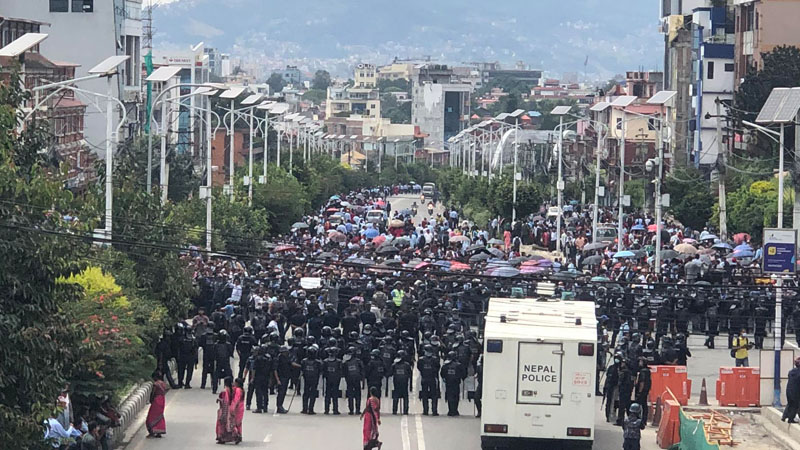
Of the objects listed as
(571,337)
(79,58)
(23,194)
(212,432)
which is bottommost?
(212,432)

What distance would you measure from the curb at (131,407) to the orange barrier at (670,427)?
26.9 ft

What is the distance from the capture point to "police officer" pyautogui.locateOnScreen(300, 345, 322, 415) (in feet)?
95.8

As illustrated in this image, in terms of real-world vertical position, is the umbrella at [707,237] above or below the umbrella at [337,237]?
above

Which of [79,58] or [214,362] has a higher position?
[79,58]

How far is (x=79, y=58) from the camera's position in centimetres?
9294

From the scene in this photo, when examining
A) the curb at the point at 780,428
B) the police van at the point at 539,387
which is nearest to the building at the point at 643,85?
the curb at the point at 780,428

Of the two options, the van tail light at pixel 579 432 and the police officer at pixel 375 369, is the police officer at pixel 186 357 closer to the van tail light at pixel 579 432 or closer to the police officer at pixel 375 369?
the police officer at pixel 375 369

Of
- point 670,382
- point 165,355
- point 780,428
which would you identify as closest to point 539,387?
point 780,428

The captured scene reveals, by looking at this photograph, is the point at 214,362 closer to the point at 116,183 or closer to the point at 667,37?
the point at 116,183

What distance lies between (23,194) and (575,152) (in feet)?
391

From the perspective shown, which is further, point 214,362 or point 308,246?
point 308,246

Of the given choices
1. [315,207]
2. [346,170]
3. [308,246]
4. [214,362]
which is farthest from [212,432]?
[346,170]

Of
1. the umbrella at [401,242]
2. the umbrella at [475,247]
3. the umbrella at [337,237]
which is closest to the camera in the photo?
the umbrella at [475,247]

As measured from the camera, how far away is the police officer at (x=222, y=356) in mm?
30656
